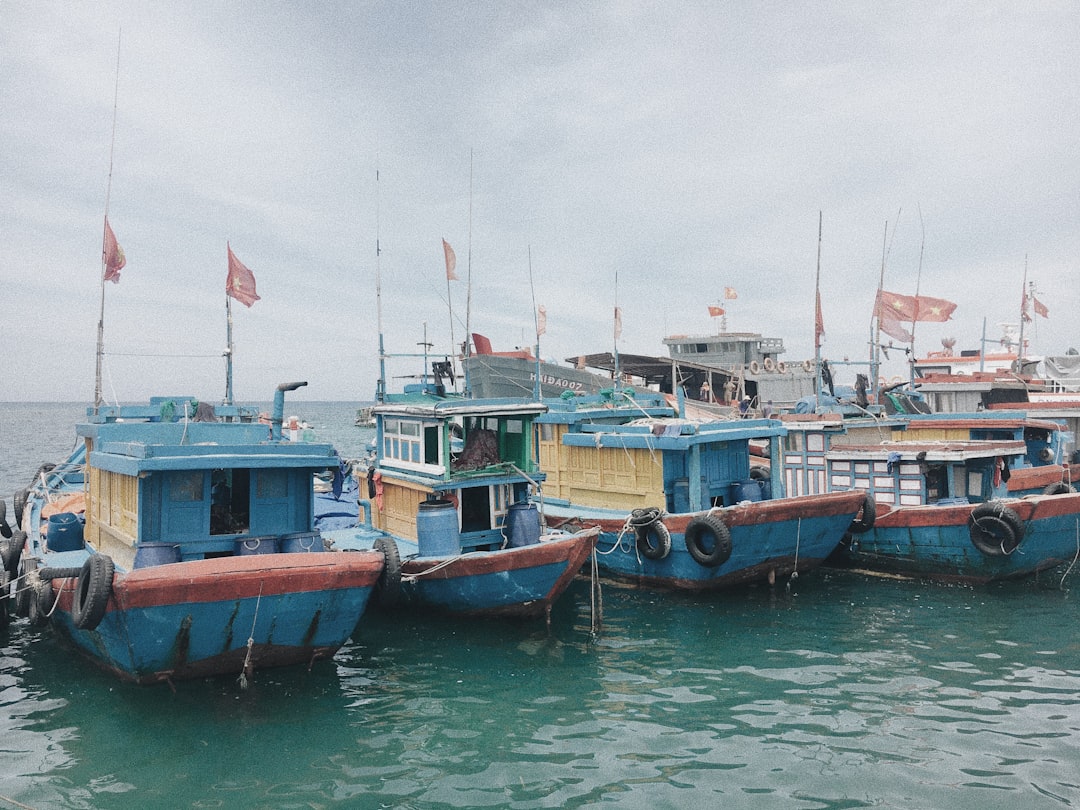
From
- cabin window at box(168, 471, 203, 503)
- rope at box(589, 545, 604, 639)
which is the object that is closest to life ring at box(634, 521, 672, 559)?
rope at box(589, 545, 604, 639)

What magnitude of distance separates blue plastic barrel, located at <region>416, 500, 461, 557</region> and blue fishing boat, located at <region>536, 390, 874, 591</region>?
3.31 m

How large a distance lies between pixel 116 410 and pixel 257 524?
843 cm

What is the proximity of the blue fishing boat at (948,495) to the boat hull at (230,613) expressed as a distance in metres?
11.4

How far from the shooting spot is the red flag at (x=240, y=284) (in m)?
18.2

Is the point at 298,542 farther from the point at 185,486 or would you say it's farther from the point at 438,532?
the point at 438,532

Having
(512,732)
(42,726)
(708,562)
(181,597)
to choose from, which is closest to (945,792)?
(512,732)

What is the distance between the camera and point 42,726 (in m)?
8.80

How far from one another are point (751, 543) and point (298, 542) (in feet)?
26.7

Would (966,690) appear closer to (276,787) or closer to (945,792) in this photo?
(945,792)

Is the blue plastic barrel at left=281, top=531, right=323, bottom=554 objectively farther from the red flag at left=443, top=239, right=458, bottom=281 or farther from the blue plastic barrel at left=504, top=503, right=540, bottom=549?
the red flag at left=443, top=239, right=458, bottom=281

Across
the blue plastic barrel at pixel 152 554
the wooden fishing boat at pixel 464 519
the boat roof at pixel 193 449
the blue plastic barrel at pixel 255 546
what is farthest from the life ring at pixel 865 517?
the blue plastic barrel at pixel 152 554

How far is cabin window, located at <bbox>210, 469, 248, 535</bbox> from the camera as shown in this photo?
11.2 m

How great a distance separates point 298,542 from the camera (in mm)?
11211

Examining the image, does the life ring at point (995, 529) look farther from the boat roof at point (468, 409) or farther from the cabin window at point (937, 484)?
the boat roof at point (468, 409)
